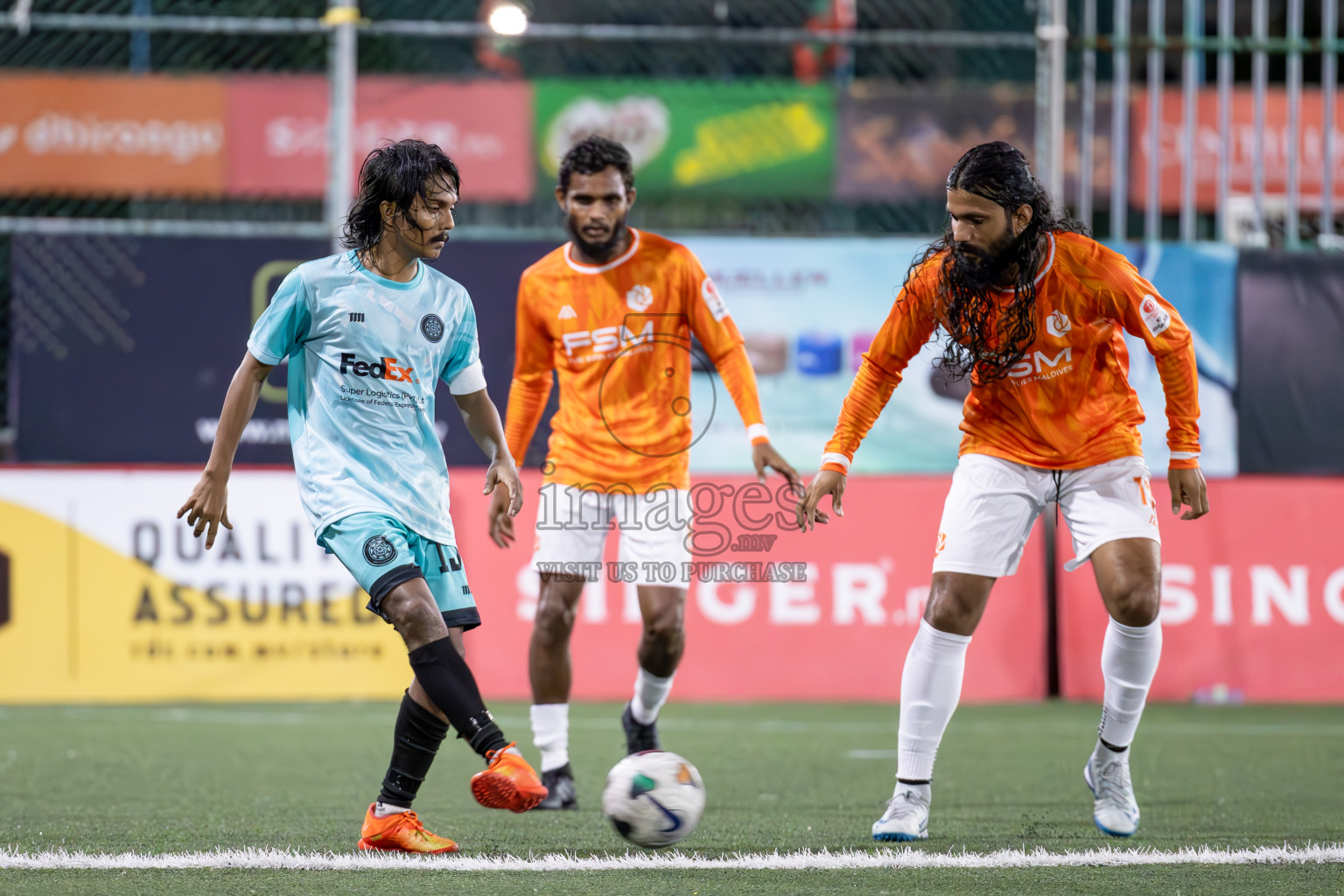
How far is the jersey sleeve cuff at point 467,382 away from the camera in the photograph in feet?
14.5

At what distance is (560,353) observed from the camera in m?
5.48

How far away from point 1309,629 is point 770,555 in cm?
313

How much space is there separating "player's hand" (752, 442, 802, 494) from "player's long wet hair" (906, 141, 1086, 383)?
62 centimetres

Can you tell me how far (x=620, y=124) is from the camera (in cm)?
968

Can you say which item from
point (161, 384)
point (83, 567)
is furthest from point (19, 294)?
point (83, 567)

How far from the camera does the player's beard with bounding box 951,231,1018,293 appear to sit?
4363 mm

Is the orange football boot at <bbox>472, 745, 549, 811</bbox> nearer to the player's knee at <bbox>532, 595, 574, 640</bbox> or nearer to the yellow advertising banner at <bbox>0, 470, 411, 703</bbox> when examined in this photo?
the player's knee at <bbox>532, 595, 574, 640</bbox>

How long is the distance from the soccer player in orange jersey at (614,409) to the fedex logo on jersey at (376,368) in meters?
1.22

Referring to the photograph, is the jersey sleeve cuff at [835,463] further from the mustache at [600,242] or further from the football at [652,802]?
Answer: the mustache at [600,242]

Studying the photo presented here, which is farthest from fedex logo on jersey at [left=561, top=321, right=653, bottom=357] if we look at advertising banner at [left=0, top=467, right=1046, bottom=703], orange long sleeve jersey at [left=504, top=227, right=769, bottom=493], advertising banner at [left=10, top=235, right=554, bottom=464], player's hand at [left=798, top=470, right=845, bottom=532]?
advertising banner at [left=10, top=235, right=554, bottom=464]

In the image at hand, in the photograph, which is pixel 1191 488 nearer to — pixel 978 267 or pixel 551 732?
pixel 978 267

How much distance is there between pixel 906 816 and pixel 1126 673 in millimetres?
816

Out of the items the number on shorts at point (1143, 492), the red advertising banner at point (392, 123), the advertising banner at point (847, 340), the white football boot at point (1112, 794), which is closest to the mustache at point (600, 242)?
the number on shorts at point (1143, 492)

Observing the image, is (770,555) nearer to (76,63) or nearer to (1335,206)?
(1335,206)
